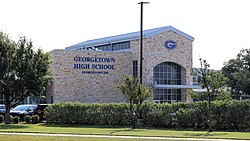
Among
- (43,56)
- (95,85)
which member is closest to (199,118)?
(43,56)

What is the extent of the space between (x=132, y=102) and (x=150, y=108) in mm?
1430

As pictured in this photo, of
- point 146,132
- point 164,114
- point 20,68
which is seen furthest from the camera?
point 20,68

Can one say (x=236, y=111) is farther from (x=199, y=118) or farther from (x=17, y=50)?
(x=17, y=50)

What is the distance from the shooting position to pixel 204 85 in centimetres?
3225

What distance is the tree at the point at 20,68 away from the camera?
121ft

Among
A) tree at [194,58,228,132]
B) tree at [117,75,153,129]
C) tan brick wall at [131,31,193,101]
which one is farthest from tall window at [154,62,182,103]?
tree at [194,58,228,132]

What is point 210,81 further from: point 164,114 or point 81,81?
point 81,81

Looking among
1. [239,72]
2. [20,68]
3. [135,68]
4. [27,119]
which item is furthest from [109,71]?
[239,72]

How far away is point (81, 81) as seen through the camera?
52.9 m

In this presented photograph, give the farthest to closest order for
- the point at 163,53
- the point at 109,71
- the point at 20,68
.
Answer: the point at 163,53, the point at 109,71, the point at 20,68

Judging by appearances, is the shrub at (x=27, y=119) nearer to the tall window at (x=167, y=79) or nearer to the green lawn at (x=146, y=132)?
the green lawn at (x=146, y=132)

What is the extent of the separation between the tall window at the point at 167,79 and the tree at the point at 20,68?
70.9 ft

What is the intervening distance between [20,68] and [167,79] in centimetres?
2467

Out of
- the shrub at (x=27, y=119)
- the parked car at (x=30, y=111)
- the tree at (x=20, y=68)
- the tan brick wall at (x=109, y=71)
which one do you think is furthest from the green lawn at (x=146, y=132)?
the tan brick wall at (x=109, y=71)
